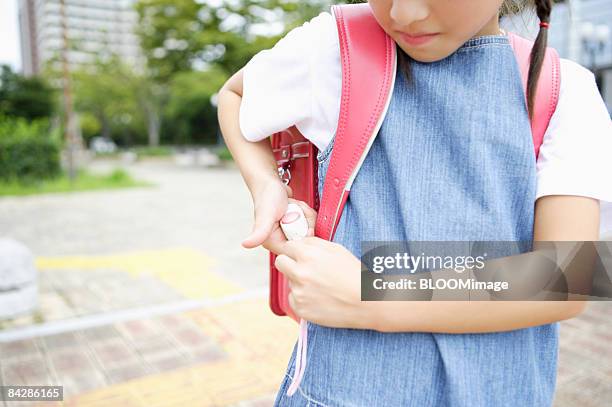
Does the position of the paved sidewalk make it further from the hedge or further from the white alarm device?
the hedge

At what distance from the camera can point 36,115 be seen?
2438cm

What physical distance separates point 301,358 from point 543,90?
0.54 meters

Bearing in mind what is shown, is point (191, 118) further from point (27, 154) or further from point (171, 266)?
point (171, 266)

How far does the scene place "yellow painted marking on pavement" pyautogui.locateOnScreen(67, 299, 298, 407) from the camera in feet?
8.32

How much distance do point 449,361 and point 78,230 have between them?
732 cm

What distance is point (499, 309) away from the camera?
28.1 inches

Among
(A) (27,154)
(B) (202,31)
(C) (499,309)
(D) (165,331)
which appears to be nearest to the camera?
(C) (499,309)

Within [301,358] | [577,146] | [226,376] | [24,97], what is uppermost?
[24,97]

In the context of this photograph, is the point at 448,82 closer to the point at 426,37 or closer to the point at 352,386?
the point at 426,37

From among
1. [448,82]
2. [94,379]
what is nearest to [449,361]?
[448,82]

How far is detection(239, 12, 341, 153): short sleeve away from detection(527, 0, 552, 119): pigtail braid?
28cm

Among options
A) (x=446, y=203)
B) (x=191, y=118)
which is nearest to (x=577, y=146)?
(x=446, y=203)

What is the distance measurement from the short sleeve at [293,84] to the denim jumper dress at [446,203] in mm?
113

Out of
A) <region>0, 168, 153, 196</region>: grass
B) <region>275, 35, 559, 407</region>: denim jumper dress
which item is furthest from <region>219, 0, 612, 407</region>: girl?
<region>0, 168, 153, 196</region>: grass
